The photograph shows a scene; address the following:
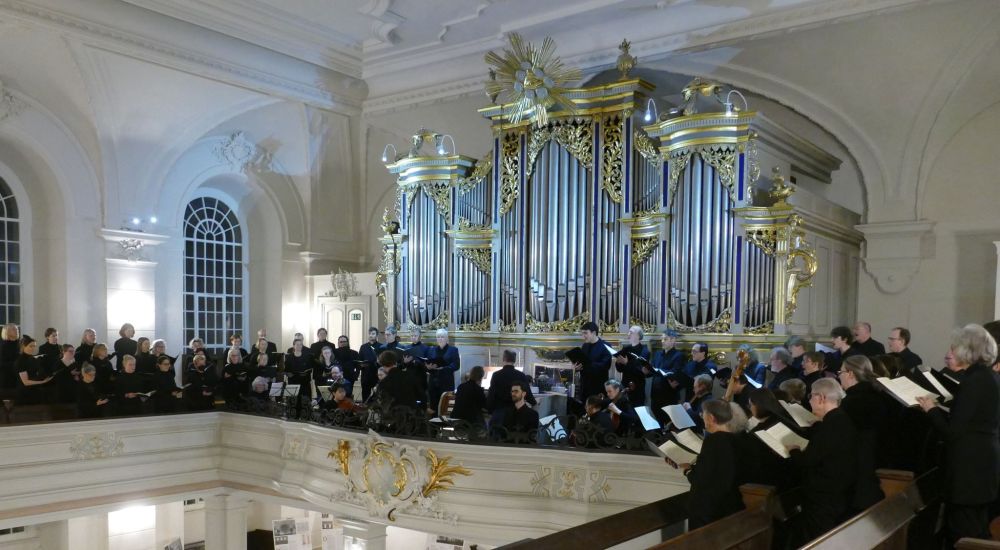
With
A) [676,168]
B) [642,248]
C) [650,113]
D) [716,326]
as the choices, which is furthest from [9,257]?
[716,326]

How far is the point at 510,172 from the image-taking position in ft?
37.9

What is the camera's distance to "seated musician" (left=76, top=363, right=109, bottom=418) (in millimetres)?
10180

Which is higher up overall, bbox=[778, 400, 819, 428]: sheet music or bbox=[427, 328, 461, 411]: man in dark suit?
bbox=[778, 400, 819, 428]: sheet music

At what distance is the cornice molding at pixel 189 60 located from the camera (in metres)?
11.2

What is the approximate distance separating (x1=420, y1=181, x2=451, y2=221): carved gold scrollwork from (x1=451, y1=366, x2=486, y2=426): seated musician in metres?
4.39

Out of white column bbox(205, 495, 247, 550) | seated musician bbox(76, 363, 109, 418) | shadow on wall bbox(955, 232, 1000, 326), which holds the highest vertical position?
shadow on wall bbox(955, 232, 1000, 326)

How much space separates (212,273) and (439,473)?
8647mm

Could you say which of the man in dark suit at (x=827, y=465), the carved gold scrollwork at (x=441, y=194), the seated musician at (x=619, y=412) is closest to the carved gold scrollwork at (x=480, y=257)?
the carved gold scrollwork at (x=441, y=194)

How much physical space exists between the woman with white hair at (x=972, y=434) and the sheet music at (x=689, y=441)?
4.33 ft

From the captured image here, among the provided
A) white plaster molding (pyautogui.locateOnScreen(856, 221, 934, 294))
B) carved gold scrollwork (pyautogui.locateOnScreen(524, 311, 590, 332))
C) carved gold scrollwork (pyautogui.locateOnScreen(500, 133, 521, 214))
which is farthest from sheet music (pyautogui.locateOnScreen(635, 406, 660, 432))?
white plaster molding (pyautogui.locateOnScreen(856, 221, 934, 294))

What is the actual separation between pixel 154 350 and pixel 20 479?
7.46ft

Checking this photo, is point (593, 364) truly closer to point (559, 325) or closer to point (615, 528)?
point (559, 325)

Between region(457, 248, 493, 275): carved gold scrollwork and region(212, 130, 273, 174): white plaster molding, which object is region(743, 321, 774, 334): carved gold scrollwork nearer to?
region(457, 248, 493, 275): carved gold scrollwork

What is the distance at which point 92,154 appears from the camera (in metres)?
12.6
